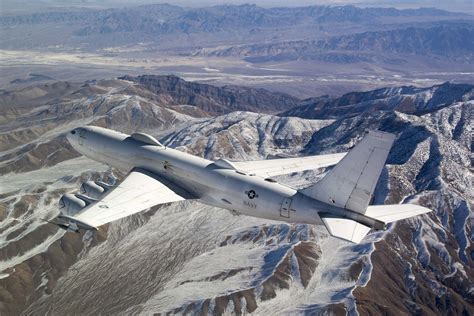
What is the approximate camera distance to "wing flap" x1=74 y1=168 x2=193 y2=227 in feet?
162

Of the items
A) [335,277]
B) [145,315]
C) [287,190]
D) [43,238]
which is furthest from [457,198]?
[43,238]

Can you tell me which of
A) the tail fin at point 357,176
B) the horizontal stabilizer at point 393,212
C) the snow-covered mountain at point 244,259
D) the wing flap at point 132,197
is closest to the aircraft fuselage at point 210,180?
the tail fin at point 357,176

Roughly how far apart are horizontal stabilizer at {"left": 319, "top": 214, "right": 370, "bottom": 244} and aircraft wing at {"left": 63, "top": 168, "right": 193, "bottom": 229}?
68.5ft

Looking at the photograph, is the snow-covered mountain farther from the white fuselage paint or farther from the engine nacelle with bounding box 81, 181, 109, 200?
the engine nacelle with bounding box 81, 181, 109, 200

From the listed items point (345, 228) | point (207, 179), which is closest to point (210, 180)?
point (207, 179)

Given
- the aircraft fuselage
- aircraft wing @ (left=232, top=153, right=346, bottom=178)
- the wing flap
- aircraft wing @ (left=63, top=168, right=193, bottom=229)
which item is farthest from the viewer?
aircraft wing @ (left=232, top=153, right=346, bottom=178)

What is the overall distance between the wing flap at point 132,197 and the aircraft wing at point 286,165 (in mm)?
10189

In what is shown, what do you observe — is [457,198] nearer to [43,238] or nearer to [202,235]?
[202,235]

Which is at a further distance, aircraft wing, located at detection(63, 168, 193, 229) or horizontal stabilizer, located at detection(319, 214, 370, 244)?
aircraft wing, located at detection(63, 168, 193, 229)

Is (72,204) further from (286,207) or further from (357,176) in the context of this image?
(357,176)

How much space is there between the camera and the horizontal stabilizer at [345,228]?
137 ft

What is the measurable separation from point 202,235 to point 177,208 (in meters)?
19.9

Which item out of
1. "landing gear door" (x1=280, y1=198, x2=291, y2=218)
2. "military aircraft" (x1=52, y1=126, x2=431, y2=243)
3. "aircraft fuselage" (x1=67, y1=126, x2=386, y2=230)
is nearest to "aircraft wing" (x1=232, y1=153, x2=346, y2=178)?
"military aircraft" (x1=52, y1=126, x2=431, y2=243)

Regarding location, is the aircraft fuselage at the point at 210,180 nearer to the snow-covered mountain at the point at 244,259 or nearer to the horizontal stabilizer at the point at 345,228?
the horizontal stabilizer at the point at 345,228
